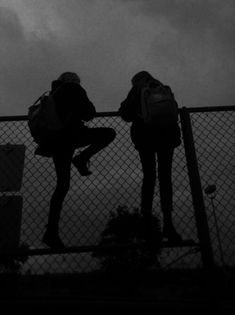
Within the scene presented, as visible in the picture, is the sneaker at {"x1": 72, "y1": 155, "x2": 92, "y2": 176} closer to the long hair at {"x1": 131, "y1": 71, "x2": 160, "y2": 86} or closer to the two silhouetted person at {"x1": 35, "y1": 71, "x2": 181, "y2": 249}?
the two silhouetted person at {"x1": 35, "y1": 71, "x2": 181, "y2": 249}

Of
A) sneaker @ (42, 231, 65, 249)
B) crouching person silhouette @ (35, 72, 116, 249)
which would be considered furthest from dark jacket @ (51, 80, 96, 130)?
sneaker @ (42, 231, 65, 249)

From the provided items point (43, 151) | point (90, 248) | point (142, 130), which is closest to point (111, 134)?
point (142, 130)

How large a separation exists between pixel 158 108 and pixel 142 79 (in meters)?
0.66

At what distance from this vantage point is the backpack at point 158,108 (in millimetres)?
3598

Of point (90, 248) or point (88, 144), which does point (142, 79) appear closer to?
point (88, 144)

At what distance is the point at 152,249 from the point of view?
3498mm

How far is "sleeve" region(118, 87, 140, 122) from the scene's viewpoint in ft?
13.1

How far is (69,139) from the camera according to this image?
12.2 feet

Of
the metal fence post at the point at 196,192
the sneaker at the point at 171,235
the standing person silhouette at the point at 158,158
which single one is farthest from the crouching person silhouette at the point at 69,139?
the sneaker at the point at 171,235

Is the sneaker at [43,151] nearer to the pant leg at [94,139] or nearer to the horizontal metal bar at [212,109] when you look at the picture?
the pant leg at [94,139]

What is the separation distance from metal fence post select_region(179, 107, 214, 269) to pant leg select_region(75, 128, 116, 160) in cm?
88

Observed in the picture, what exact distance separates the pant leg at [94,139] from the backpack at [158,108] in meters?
0.44

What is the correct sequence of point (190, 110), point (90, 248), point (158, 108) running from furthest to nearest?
1. point (190, 110)
2. point (158, 108)
3. point (90, 248)

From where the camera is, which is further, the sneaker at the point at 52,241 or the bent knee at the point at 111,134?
the bent knee at the point at 111,134
